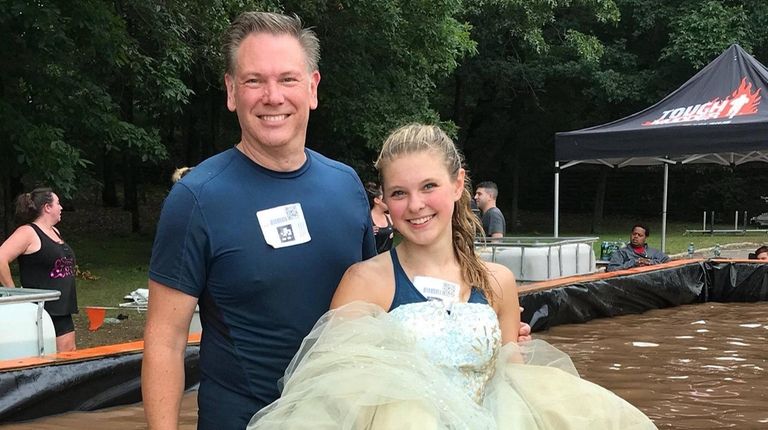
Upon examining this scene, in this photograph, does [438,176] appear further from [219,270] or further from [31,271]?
[31,271]

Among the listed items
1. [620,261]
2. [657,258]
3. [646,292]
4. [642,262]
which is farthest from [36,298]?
[657,258]

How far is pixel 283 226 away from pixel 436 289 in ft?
1.53

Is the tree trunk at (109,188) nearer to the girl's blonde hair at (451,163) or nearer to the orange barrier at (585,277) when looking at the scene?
Result: the orange barrier at (585,277)

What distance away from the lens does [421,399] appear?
76.6 inches

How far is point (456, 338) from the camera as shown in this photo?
2.15 meters

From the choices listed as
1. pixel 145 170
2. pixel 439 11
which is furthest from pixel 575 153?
pixel 145 170

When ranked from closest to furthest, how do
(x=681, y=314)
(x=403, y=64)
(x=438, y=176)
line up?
(x=438, y=176)
(x=681, y=314)
(x=403, y=64)

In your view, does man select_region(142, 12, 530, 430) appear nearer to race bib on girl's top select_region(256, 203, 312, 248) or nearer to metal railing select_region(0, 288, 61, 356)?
race bib on girl's top select_region(256, 203, 312, 248)

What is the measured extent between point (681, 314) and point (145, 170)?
82.6 feet

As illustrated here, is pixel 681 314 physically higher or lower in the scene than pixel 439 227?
lower

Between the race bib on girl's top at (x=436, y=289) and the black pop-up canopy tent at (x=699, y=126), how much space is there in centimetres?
897

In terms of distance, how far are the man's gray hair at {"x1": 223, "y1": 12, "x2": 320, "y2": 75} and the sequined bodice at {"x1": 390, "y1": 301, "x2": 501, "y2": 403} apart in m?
0.70

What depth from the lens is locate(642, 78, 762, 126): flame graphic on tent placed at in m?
11.0

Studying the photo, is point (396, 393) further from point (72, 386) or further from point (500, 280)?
point (72, 386)
